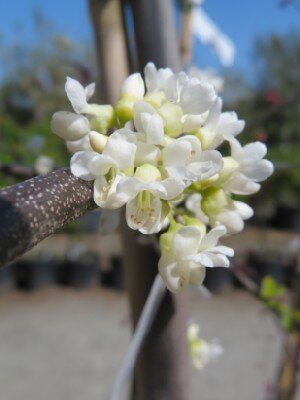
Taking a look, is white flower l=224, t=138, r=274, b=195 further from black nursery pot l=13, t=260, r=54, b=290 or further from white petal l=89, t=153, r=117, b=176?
black nursery pot l=13, t=260, r=54, b=290

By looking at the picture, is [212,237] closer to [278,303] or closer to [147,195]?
[147,195]

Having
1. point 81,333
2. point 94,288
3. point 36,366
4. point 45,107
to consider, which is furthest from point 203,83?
point 45,107

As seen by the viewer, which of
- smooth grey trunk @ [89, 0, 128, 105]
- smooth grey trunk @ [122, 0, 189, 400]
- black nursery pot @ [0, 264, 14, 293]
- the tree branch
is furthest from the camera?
black nursery pot @ [0, 264, 14, 293]

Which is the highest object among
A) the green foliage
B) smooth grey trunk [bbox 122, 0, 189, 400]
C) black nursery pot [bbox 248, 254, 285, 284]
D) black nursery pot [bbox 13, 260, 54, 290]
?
smooth grey trunk [bbox 122, 0, 189, 400]

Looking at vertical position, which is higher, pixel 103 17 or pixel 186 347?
pixel 103 17

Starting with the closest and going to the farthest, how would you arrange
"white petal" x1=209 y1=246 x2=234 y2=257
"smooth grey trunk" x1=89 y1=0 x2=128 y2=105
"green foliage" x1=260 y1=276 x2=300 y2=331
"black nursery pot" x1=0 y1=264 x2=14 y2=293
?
"white petal" x1=209 y1=246 x2=234 y2=257 < "smooth grey trunk" x1=89 y1=0 x2=128 y2=105 < "green foliage" x1=260 y1=276 x2=300 y2=331 < "black nursery pot" x1=0 y1=264 x2=14 y2=293

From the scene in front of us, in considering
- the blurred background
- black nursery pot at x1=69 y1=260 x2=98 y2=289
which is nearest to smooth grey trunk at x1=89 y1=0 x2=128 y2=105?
the blurred background

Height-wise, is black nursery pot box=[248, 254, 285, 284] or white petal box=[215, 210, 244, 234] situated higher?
white petal box=[215, 210, 244, 234]

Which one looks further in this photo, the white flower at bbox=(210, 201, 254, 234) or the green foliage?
the green foliage

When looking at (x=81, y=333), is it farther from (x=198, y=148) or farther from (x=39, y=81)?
(x=39, y=81)
